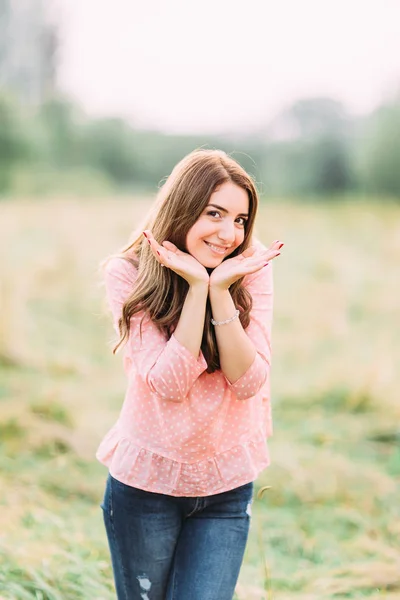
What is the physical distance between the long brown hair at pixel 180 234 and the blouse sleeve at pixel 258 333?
0.03m

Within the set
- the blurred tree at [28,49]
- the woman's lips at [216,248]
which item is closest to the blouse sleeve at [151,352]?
the woman's lips at [216,248]

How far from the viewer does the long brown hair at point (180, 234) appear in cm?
175

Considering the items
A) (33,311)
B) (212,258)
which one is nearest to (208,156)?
(212,258)

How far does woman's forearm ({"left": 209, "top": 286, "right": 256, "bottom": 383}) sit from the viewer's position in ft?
5.53

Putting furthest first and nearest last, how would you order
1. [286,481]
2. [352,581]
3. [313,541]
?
[286,481] < [313,541] < [352,581]

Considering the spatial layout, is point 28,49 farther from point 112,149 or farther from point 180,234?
point 180,234

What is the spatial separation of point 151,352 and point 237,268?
283 mm

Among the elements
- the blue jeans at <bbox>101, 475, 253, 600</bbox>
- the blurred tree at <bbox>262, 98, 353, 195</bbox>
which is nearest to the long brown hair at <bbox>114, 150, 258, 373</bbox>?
the blue jeans at <bbox>101, 475, 253, 600</bbox>

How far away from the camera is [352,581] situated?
9.28ft

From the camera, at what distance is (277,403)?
5.49 m

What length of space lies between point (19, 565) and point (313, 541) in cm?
143

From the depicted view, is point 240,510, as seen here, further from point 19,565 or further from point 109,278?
point 19,565

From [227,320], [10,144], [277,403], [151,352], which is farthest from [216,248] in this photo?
[10,144]

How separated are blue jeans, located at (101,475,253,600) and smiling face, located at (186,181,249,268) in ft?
1.92
